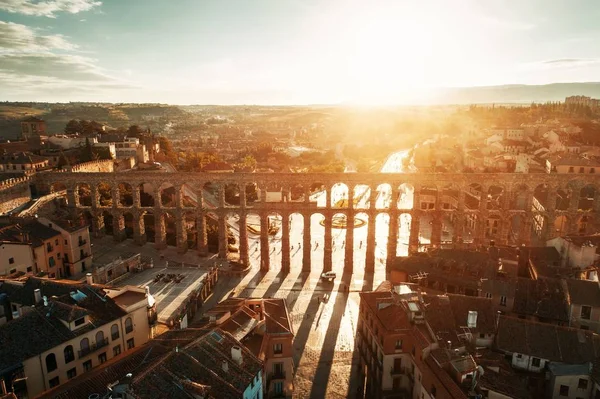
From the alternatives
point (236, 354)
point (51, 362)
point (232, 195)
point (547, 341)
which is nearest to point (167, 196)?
point (232, 195)

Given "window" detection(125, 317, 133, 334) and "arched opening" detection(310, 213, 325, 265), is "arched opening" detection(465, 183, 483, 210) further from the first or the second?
"window" detection(125, 317, 133, 334)

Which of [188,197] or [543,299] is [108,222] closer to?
[188,197]

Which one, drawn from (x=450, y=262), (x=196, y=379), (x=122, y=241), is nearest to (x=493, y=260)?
(x=450, y=262)

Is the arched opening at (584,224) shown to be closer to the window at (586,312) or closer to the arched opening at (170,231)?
the window at (586,312)

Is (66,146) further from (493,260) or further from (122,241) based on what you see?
(493,260)

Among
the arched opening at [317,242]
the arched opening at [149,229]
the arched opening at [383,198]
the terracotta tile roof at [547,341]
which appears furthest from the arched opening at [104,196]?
the terracotta tile roof at [547,341]

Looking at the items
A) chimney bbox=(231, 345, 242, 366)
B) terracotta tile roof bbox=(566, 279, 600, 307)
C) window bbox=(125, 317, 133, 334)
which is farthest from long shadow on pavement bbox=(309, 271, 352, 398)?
terracotta tile roof bbox=(566, 279, 600, 307)
